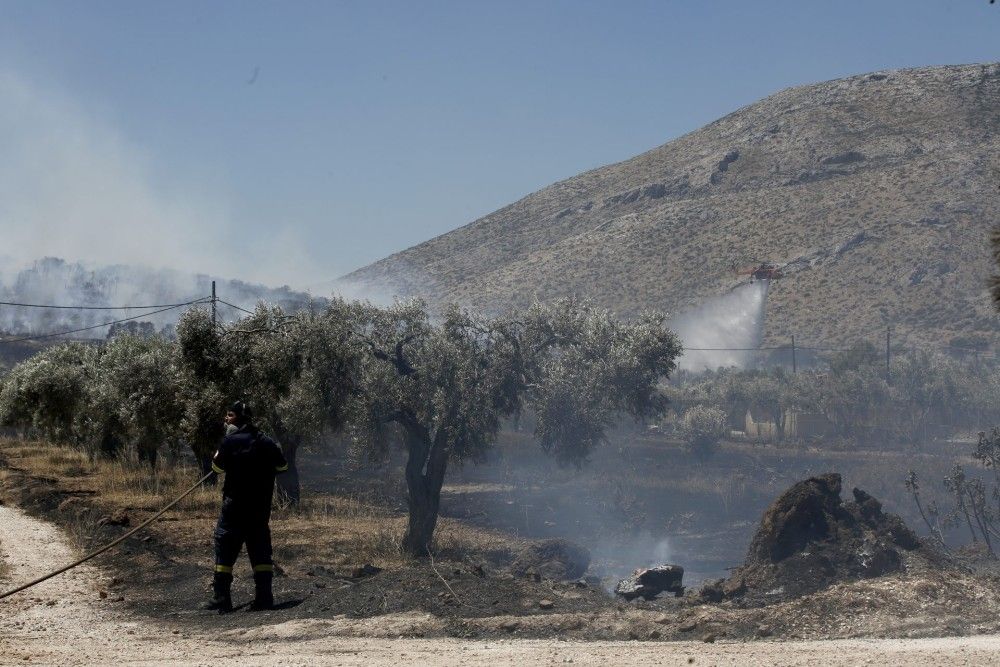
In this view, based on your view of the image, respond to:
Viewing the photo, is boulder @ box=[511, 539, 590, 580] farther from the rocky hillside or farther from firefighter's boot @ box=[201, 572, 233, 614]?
the rocky hillside

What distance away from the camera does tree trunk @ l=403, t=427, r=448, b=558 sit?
23297mm

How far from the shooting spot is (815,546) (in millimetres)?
19219

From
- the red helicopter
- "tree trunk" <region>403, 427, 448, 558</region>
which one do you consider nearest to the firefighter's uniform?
"tree trunk" <region>403, 427, 448, 558</region>

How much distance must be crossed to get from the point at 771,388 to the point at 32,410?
48334mm

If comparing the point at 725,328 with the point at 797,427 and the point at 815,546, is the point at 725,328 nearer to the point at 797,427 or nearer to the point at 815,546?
the point at 797,427

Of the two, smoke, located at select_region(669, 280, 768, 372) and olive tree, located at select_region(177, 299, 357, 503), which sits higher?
smoke, located at select_region(669, 280, 768, 372)

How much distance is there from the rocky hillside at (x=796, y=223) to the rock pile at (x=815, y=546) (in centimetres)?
7146

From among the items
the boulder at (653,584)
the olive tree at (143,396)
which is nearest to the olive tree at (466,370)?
the olive tree at (143,396)

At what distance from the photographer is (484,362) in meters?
24.4

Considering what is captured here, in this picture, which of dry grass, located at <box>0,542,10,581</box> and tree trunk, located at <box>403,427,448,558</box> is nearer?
dry grass, located at <box>0,542,10,581</box>

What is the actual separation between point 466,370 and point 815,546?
8490mm

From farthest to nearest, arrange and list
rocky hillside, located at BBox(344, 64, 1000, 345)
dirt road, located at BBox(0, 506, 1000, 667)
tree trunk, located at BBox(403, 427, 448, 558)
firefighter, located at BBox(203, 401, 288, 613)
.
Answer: rocky hillside, located at BBox(344, 64, 1000, 345)
tree trunk, located at BBox(403, 427, 448, 558)
firefighter, located at BBox(203, 401, 288, 613)
dirt road, located at BBox(0, 506, 1000, 667)

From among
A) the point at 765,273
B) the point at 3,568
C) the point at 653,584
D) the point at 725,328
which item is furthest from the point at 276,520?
the point at 765,273

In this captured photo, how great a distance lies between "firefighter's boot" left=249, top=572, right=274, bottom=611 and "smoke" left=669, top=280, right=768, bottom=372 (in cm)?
8440
